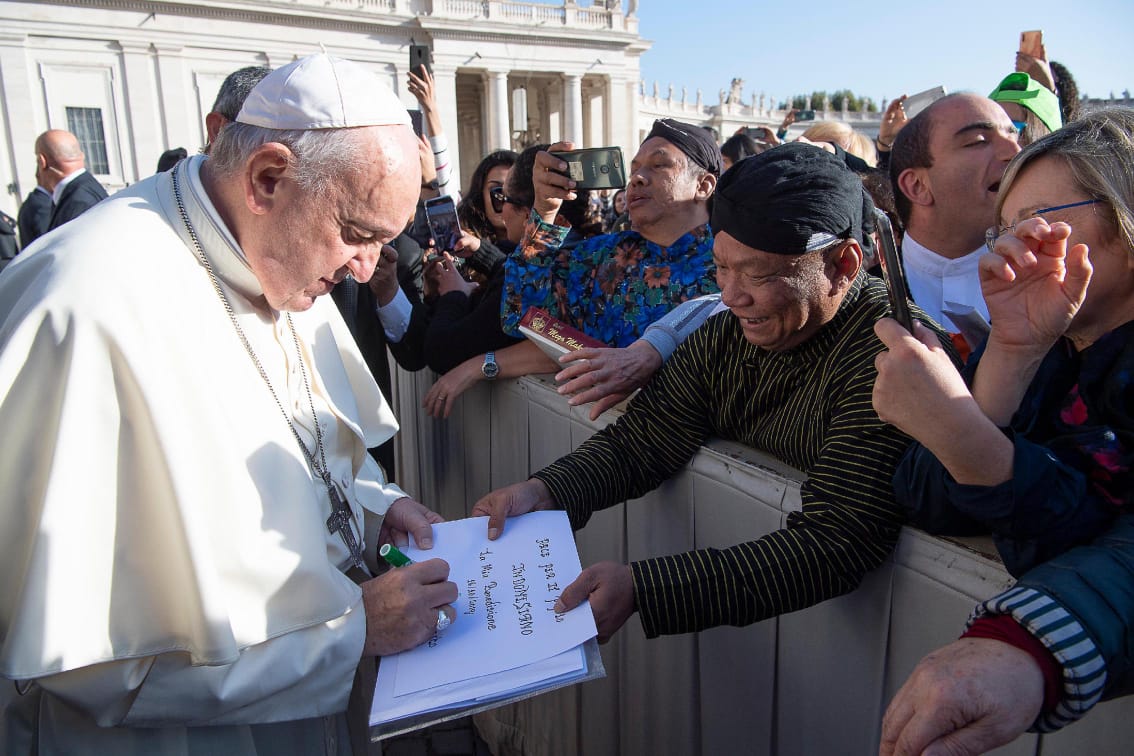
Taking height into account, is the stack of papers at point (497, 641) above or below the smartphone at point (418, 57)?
below

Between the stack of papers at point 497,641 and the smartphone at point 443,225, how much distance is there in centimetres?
189

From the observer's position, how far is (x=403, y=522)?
192 centimetres

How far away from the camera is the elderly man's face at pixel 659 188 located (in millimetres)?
2688

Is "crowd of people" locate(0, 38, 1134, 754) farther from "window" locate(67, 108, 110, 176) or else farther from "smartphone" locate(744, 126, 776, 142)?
"window" locate(67, 108, 110, 176)

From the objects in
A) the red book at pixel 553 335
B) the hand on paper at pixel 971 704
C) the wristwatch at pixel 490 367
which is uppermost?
the red book at pixel 553 335

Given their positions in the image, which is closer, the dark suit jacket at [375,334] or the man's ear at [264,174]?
the man's ear at [264,174]

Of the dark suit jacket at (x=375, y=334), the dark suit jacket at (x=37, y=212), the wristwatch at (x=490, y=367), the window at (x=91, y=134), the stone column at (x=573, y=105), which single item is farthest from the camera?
the stone column at (x=573, y=105)

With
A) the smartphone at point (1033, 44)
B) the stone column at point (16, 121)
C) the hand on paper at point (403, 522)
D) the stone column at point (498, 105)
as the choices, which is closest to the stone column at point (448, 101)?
the stone column at point (498, 105)

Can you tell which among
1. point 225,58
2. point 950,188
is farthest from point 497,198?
point 225,58

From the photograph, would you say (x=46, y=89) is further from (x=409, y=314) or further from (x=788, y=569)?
(x=788, y=569)

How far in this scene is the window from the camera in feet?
86.9

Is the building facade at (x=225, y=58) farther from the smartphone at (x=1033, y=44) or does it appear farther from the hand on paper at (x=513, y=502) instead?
the hand on paper at (x=513, y=502)

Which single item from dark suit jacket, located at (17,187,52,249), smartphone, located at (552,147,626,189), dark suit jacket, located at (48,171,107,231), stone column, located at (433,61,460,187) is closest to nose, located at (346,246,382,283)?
smartphone, located at (552,147,626,189)

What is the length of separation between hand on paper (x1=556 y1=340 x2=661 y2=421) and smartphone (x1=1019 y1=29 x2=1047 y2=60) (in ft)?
11.5
